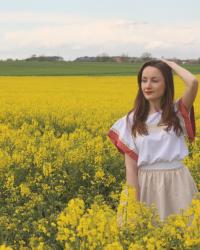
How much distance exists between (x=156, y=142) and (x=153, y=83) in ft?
1.45

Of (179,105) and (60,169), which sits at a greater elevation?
(179,105)

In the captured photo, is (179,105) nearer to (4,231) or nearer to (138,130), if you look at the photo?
(138,130)

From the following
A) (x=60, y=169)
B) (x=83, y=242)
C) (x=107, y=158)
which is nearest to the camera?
(x=83, y=242)

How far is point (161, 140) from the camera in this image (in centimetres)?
416

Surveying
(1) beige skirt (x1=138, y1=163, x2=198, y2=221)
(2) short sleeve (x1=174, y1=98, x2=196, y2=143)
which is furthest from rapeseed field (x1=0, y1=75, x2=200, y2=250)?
(2) short sleeve (x1=174, y1=98, x2=196, y2=143)

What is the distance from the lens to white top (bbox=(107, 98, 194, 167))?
4.15 metres

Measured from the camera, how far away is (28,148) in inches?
256

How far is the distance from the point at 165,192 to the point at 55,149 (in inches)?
110

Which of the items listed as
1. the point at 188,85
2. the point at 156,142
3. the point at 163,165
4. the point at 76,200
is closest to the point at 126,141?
the point at 156,142

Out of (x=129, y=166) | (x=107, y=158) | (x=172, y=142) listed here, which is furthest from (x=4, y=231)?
(x=107, y=158)

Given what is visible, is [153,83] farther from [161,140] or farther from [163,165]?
[163,165]

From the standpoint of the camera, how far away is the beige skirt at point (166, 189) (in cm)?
412

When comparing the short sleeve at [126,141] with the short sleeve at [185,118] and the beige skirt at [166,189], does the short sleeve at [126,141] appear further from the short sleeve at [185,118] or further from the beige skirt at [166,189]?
the short sleeve at [185,118]

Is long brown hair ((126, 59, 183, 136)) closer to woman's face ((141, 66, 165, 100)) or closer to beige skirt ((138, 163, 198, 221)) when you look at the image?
woman's face ((141, 66, 165, 100))
